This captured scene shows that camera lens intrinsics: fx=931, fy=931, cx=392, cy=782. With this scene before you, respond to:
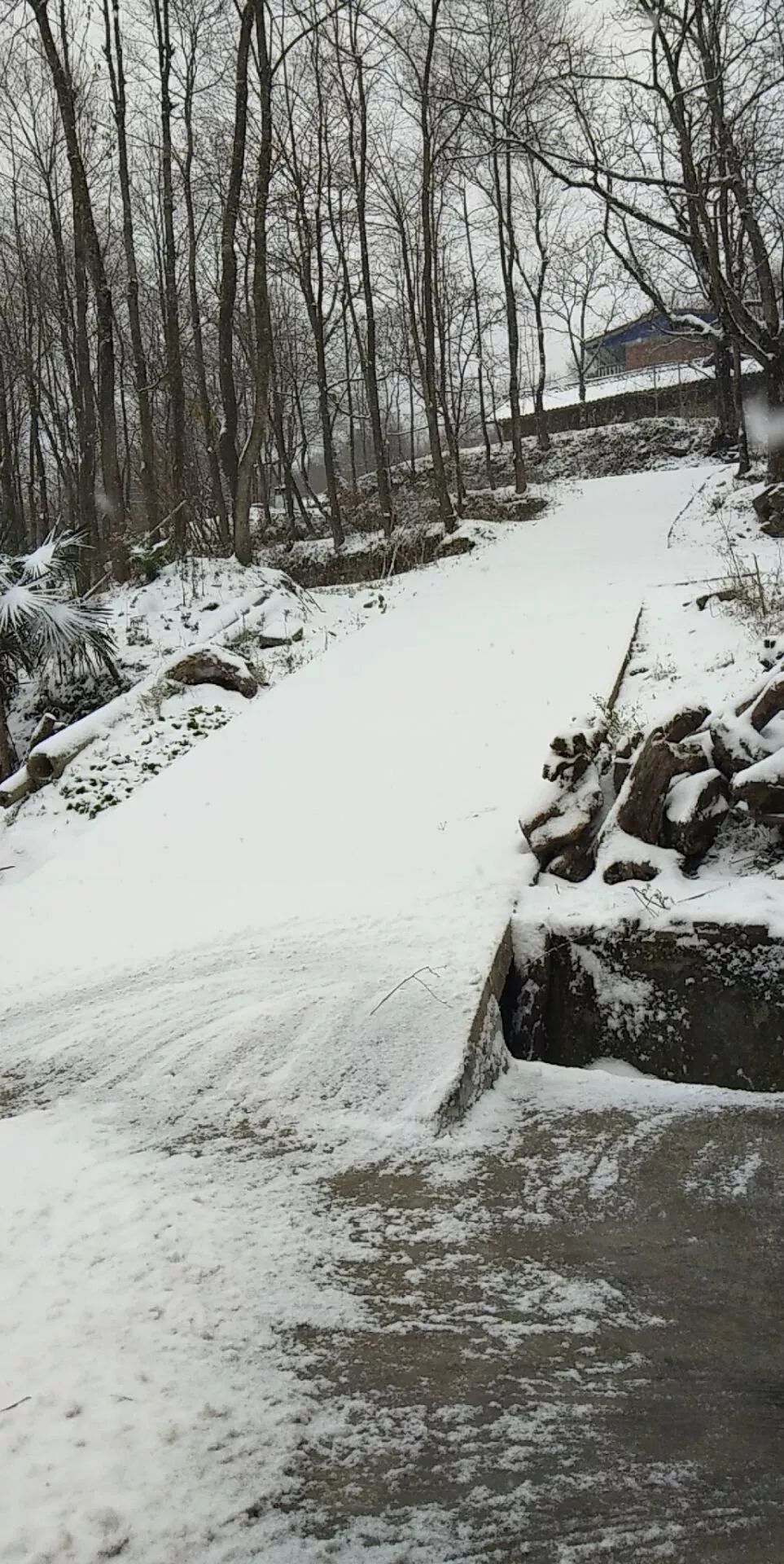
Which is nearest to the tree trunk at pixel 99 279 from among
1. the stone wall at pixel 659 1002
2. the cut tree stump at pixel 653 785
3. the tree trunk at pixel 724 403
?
the cut tree stump at pixel 653 785

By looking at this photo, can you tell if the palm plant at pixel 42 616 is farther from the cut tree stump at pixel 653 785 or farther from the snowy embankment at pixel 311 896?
the cut tree stump at pixel 653 785

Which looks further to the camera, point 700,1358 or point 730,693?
point 730,693

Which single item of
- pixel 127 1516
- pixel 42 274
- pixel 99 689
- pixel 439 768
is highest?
pixel 42 274

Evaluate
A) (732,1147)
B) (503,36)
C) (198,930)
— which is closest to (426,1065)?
(732,1147)

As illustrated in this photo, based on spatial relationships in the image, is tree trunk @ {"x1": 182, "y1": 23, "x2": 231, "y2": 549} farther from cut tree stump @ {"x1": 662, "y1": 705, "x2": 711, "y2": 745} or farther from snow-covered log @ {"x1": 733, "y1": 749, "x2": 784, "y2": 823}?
snow-covered log @ {"x1": 733, "y1": 749, "x2": 784, "y2": 823}

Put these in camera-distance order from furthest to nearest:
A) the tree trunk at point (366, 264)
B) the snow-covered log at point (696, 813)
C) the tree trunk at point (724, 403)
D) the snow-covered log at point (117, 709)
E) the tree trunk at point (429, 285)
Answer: the tree trunk at point (724, 403), the tree trunk at point (366, 264), the tree trunk at point (429, 285), the snow-covered log at point (117, 709), the snow-covered log at point (696, 813)

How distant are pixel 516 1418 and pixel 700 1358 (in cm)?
46

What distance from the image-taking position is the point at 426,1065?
10.8ft

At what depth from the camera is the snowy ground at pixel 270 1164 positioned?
1.79m

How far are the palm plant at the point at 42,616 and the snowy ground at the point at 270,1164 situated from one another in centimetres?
297

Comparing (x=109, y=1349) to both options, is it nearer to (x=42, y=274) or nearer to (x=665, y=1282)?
(x=665, y=1282)

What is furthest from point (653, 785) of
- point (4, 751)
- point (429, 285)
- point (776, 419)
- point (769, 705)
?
point (429, 285)

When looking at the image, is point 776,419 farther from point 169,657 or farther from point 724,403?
point 724,403

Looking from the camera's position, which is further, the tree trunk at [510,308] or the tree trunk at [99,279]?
the tree trunk at [510,308]
